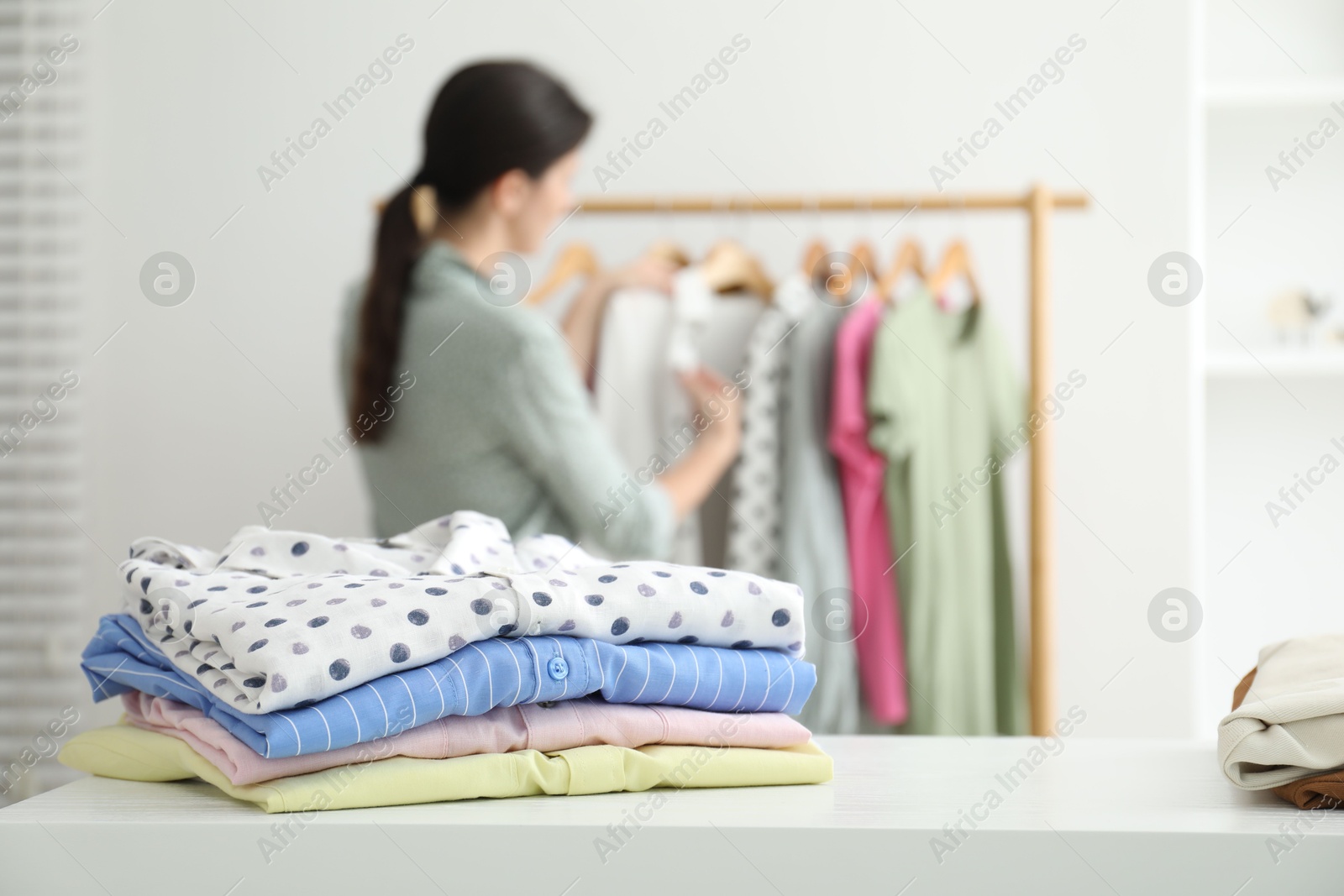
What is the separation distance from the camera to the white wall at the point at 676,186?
1.90 meters

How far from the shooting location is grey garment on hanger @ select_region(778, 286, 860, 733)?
Answer: 58.5 inches

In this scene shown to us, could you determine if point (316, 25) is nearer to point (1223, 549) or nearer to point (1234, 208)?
point (1234, 208)

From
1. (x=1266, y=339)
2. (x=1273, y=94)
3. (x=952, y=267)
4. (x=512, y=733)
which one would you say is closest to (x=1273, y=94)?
(x=1273, y=94)

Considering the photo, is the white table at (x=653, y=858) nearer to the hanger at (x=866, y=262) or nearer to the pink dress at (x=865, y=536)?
the pink dress at (x=865, y=536)

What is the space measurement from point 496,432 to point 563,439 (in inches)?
3.3

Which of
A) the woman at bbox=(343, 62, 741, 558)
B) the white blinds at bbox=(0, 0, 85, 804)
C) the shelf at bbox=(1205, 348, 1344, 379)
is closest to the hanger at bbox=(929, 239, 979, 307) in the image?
the shelf at bbox=(1205, 348, 1344, 379)

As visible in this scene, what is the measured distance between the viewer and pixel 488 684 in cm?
53

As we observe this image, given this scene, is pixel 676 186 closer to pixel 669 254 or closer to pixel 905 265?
pixel 669 254

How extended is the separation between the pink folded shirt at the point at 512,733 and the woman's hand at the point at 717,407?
3.00 feet

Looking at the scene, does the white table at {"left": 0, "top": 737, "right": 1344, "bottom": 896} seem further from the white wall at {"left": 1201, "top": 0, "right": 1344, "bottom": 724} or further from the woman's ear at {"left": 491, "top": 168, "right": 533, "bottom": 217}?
the white wall at {"left": 1201, "top": 0, "right": 1344, "bottom": 724}

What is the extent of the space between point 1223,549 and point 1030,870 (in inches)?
65.3

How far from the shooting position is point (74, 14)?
197 centimetres

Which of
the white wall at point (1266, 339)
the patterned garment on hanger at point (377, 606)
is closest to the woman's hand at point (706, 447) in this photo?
the patterned garment on hanger at point (377, 606)

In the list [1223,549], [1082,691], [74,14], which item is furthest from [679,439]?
[74,14]
